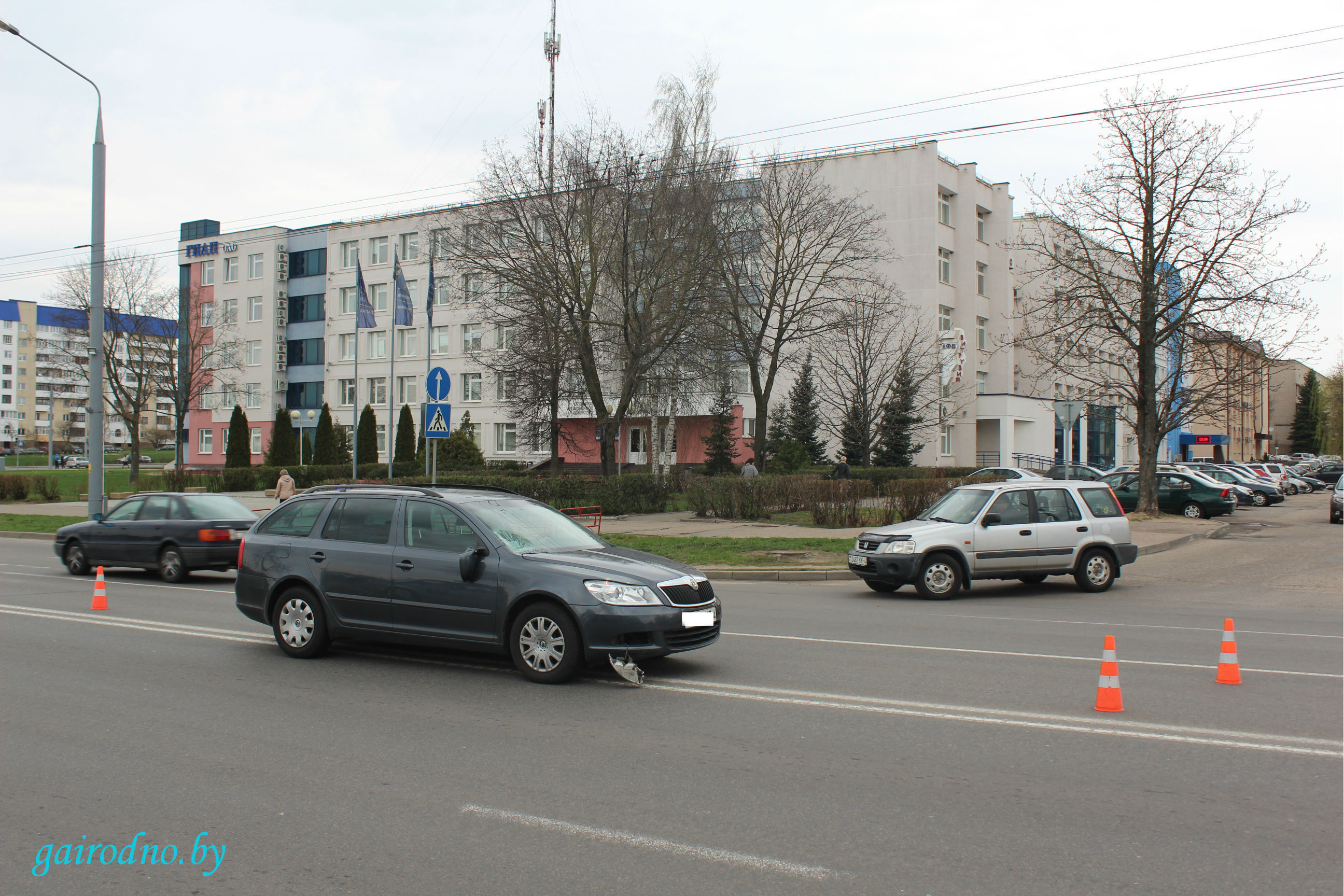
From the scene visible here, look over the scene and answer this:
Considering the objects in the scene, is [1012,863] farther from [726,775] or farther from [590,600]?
[590,600]

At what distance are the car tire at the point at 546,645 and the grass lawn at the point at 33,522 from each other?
22027 millimetres

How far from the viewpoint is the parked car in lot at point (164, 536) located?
15.4 metres

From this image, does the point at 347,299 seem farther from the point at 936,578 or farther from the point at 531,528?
the point at 531,528

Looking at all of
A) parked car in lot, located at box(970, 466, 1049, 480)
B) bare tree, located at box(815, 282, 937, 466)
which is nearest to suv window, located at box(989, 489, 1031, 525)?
parked car in lot, located at box(970, 466, 1049, 480)

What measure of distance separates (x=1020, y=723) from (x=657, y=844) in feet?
10.8

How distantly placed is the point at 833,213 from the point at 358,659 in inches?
1251

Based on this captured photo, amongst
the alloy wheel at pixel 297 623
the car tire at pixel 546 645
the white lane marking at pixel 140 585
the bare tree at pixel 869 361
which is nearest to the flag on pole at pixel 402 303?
the bare tree at pixel 869 361

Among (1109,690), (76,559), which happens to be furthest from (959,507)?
(76,559)

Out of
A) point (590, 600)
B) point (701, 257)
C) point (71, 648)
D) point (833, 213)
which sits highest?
point (833, 213)

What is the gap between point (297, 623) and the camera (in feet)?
28.5

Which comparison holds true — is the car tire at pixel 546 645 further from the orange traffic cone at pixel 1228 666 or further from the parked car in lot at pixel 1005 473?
the parked car in lot at pixel 1005 473

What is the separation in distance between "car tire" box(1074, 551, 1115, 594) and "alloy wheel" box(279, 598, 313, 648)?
1145cm

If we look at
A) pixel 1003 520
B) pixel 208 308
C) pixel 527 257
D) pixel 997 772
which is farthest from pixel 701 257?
pixel 208 308

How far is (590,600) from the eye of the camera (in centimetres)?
736
